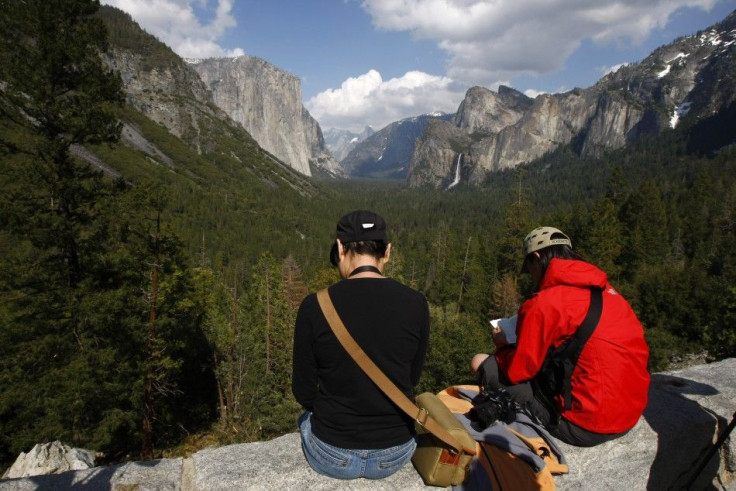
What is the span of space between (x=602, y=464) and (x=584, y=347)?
1441mm

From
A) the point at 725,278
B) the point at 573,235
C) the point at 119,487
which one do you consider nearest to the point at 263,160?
the point at 573,235

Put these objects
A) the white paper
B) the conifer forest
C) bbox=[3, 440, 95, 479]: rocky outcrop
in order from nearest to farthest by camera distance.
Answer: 1. the white paper
2. bbox=[3, 440, 95, 479]: rocky outcrop
3. the conifer forest

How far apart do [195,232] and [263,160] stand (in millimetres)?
106586

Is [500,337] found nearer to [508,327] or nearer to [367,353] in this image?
[508,327]

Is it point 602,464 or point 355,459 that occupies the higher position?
point 355,459

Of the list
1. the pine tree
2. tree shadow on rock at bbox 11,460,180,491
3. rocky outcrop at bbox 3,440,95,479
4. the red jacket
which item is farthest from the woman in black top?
the pine tree

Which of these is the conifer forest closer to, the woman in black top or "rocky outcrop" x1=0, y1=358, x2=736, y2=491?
"rocky outcrop" x1=0, y1=358, x2=736, y2=491

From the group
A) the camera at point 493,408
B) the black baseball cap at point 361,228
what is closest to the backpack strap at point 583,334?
the camera at point 493,408

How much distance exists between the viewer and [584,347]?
11.1 feet

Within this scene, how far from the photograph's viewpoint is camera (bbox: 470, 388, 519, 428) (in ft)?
11.6

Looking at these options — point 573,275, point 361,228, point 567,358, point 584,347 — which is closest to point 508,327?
point 567,358

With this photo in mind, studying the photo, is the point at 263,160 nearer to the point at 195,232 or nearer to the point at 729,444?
the point at 195,232

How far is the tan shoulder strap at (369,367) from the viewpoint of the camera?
2615mm

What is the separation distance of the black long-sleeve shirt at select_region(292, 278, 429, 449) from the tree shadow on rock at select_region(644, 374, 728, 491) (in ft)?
10.2
